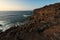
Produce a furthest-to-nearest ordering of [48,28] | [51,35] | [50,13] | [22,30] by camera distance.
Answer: [50,13], [22,30], [48,28], [51,35]

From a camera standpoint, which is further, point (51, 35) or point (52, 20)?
point (52, 20)

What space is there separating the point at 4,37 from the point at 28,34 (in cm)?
157

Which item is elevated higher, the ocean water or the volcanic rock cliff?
the volcanic rock cliff

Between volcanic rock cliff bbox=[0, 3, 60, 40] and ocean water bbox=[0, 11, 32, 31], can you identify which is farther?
ocean water bbox=[0, 11, 32, 31]

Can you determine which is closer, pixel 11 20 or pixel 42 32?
pixel 42 32

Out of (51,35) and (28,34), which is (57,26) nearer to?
(51,35)

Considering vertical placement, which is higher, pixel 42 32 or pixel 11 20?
pixel 42 32

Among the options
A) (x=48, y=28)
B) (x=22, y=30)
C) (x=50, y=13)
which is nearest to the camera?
(x=48, y=28)

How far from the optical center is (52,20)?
28.2 feet

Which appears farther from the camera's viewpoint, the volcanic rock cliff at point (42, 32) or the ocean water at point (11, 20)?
the ocean water at point (11, 20)

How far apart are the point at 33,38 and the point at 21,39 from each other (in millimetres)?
572

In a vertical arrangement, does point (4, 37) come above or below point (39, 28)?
below

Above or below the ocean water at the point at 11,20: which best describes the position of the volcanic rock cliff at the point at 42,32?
above

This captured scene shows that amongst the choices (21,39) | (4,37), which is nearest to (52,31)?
(21,39)
